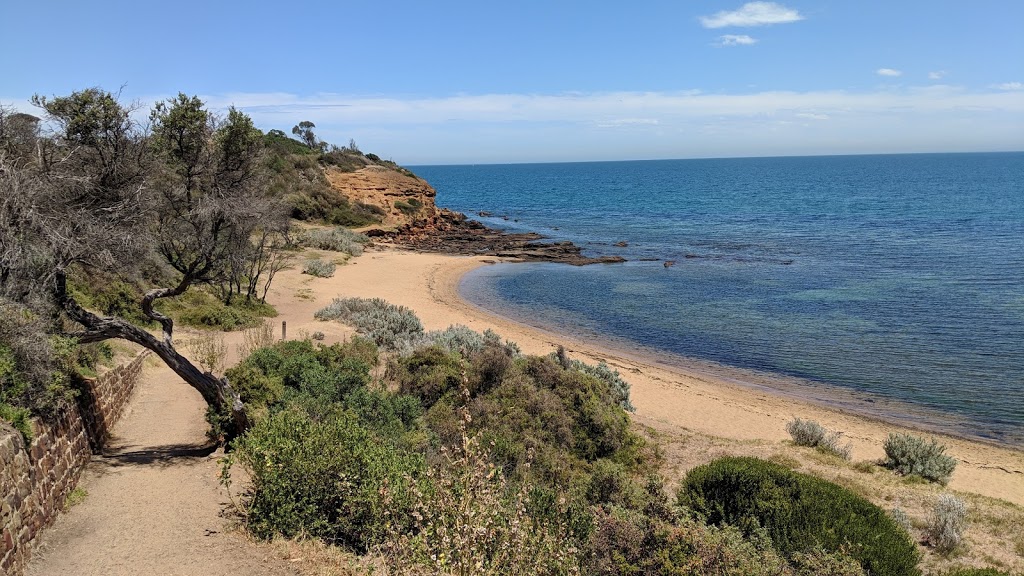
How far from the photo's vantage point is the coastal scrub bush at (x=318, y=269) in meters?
32.5

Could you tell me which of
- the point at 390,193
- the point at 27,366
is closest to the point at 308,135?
the point at 390,193

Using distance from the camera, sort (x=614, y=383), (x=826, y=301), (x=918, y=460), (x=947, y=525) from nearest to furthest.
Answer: (x=947, y=525)
(x=918, y=460)
(x=614, y=383)
(x=826, y=301)

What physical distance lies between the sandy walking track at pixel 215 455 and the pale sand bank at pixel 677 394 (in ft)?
0.16

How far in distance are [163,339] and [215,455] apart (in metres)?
2.09

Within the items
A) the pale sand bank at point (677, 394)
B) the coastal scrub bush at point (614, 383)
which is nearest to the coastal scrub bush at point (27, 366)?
the pale sand bank at point (677, 394)

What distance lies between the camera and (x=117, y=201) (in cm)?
942

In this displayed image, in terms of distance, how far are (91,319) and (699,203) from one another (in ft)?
300

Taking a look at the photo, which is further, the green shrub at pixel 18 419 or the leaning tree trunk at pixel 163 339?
the leaning tree trunk at pixel 163 339

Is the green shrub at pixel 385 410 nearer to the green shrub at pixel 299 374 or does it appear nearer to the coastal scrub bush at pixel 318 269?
the green shrub at pixel 299 374

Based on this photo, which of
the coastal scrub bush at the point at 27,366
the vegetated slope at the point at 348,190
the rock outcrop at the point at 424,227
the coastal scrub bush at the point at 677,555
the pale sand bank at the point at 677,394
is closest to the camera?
the coastal scrub bush at the point at 677,555

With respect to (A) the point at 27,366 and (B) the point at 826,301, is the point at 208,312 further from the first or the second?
(B) the point at 826,301

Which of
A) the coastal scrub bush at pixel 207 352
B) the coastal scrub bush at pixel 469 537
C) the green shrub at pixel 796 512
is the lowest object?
the green shrub at pixel 796 512

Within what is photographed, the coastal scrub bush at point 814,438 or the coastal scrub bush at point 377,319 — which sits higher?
the coastal scrub bush at point 377,319

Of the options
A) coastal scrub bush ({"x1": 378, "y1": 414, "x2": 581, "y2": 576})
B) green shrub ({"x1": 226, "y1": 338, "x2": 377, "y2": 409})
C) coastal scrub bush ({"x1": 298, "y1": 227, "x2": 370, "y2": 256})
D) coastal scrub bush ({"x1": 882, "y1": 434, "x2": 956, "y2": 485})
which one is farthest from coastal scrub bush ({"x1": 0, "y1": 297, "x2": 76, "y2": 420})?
coastal scrub bush ({"x1": 298, "y1": 227, "x2": 370, "y2": 256})
